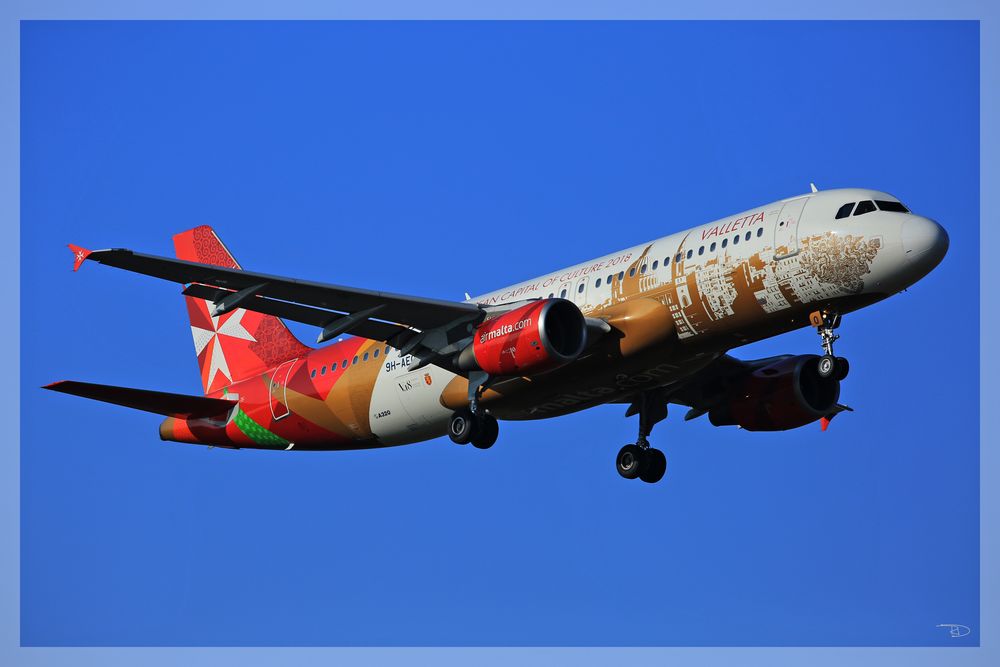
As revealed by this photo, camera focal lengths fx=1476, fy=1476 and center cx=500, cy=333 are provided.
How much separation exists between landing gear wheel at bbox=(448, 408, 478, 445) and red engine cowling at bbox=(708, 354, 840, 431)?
8.73m

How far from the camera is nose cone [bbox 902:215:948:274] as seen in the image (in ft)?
109

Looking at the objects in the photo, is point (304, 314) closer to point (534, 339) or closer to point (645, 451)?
point (534, 339)

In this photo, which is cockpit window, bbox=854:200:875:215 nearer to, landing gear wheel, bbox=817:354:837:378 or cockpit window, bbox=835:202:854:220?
cockpit window, bbox=835:202:854:220

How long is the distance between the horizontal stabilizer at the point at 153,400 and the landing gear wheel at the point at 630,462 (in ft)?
39.7

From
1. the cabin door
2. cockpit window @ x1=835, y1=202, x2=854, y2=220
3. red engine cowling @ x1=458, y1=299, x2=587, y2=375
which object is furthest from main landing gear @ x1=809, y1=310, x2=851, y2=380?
the cabin door

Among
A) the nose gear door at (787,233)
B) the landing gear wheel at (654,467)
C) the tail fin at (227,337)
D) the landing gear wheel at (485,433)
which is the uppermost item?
the tail fin at (227,337)

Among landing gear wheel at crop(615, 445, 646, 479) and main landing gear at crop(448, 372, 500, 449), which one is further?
landing gear wheel at crop(615, 445, 646, 479)

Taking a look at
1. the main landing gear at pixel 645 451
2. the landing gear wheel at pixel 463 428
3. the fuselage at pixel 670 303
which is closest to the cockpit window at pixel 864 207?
the fuselage at pixel 670 303

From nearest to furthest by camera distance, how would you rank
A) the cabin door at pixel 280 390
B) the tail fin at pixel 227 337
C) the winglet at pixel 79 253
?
the winglet at pixel 79 253
the cabin door at pixel 280 390
the tail fin at pixel 227 337

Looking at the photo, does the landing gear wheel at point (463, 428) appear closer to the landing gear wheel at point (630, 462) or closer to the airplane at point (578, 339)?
the airplane at point (578, 339)

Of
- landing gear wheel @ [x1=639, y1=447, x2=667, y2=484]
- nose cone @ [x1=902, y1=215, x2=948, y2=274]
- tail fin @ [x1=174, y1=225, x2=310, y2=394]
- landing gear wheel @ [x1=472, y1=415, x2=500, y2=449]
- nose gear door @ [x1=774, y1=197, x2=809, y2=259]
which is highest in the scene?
tail fin @ [x1=174, y1=225, x2=310, y2=394]

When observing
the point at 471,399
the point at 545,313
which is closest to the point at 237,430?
the point at 471,399

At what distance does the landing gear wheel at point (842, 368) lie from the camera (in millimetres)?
34906

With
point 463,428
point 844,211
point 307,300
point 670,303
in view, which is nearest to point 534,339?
point 670,303
